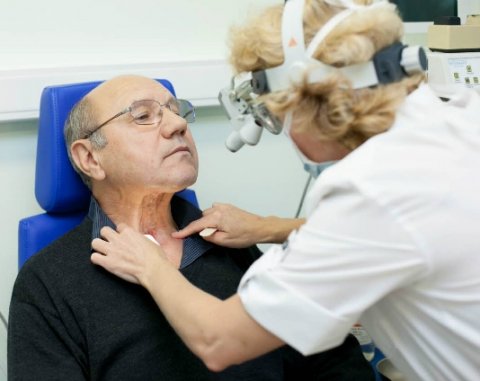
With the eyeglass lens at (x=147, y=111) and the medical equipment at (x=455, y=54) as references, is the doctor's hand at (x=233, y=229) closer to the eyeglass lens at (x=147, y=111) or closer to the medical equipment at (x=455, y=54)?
the eyeglass lens at (x=147, y=111)

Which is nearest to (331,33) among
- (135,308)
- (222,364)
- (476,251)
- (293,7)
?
(293,7)

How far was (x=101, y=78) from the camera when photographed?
5.99 ft

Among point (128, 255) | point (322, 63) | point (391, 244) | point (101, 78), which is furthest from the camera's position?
point (101, 78)

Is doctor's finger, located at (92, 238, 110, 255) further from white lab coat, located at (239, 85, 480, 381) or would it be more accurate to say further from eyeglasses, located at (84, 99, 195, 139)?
white lab coat, located at (239, 85, 480, 381)

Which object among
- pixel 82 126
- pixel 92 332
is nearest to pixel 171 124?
pixel 82 126

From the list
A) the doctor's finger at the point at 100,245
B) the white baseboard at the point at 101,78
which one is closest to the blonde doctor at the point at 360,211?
the doctor's finger at the point at 100,245

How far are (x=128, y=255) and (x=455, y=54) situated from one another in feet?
4.76

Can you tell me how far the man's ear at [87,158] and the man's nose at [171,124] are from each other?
20cm

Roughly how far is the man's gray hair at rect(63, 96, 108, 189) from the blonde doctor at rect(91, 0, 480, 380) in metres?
0.56

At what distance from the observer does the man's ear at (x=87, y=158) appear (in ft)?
5.20

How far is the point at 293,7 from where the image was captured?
3.53 ft

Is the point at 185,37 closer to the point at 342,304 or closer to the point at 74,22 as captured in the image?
the point at 74,22

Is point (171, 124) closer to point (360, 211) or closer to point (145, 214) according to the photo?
point (145, 214)

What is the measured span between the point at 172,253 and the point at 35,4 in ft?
2.85
